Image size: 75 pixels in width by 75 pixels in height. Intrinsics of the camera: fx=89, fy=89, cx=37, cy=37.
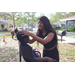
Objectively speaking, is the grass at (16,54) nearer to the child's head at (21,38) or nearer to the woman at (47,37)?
the woman at (47,37)

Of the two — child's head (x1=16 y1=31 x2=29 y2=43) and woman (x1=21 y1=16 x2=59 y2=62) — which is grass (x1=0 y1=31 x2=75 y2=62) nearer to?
woman (x1=21 y1=16 x2=59 y2=62)

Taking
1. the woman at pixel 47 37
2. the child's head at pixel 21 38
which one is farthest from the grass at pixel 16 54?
the child's head at pixel 21 38

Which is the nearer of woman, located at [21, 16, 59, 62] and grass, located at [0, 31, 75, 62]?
woman, located at [21, 16, 59, 62]

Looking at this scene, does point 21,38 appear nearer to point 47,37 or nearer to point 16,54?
point 47,37

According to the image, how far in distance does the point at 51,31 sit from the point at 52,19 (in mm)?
37079

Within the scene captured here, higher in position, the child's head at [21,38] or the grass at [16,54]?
the child's head at [21,38]

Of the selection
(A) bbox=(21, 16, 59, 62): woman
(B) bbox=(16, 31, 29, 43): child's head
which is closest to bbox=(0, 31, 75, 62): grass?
A: (A) bbox=(21, 16, 59, 62): woman

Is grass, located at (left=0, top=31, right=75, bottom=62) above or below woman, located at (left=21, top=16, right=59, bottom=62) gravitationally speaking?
below

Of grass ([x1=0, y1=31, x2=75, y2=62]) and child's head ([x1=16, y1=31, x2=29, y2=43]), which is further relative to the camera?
grass ([x1=0, y1=31, x2=75, y2=62])

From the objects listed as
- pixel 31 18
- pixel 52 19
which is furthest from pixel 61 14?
pixel 31 18

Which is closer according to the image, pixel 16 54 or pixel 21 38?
pixel 21 38

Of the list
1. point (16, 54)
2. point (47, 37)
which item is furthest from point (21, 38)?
point (16, 54)

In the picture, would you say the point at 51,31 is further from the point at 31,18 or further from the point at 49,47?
the point at 31,18

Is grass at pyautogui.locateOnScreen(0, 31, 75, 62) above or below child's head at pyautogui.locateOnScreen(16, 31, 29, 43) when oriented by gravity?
below
